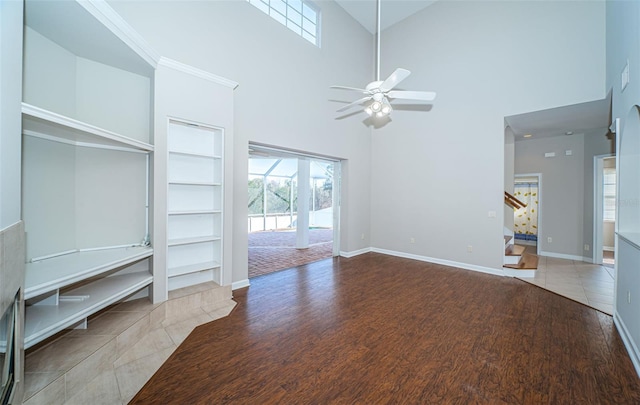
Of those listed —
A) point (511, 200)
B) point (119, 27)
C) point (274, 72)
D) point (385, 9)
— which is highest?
point (385, 9)

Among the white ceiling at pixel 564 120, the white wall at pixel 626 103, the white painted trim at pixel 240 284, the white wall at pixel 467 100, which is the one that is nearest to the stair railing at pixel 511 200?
the white wall at pixel 467 100

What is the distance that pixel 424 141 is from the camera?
17.8 feet

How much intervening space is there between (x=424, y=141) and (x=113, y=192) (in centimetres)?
545

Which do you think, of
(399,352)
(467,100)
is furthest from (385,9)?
(399,352)

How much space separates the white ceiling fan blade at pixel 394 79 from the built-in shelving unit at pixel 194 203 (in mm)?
2244

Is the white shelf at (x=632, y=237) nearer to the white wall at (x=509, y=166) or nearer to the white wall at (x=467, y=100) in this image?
the white wall at (x=467, y=100)

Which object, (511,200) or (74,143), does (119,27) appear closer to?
(74,143)

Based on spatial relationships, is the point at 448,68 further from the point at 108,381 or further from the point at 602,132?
the point at 108,381

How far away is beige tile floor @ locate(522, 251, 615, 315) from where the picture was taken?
11.4ft

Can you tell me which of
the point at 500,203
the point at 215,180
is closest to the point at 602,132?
the point at 500,203

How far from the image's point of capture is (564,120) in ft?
15.3

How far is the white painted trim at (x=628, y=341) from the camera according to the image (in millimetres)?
2080

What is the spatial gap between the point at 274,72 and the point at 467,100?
3.76 m

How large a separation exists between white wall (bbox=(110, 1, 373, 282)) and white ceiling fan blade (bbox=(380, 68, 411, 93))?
188cm
